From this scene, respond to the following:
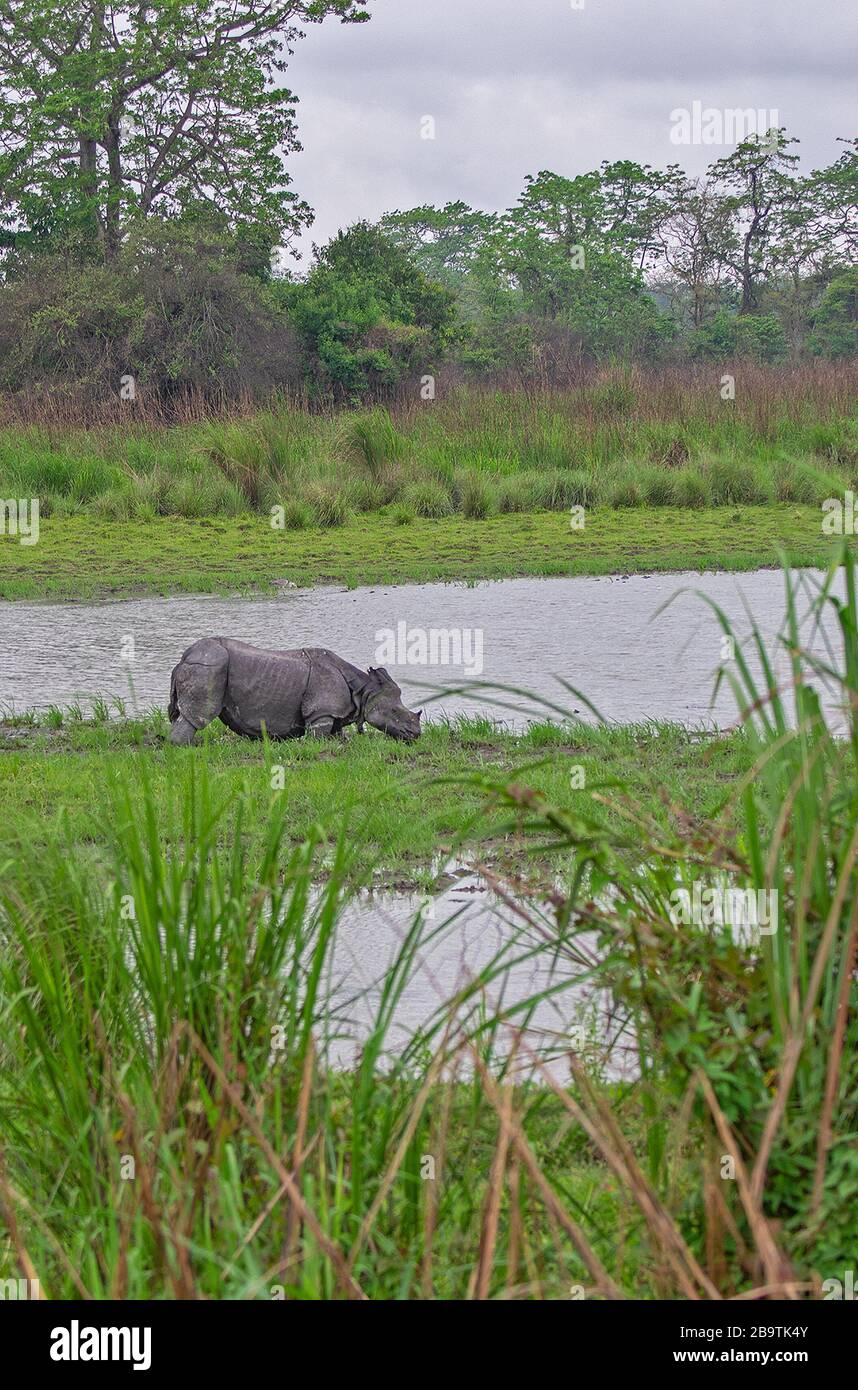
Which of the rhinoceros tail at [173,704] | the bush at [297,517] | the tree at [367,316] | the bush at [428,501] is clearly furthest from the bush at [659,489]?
the rhinoceros tail at [173,704]

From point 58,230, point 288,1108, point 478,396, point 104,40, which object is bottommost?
point 288,1108

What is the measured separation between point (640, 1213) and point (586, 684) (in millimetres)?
6158

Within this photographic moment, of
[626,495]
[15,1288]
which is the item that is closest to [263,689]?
[15,1288]

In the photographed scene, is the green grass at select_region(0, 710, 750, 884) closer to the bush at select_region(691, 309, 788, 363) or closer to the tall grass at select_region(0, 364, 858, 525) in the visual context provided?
the tall grass at select_region(0, 364, 858, 525)

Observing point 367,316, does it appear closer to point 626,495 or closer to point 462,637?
point 626,495

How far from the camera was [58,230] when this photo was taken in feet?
91.9

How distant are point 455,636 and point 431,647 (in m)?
0.27

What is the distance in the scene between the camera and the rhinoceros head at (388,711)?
7.29m

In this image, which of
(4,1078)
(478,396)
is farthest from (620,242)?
(4,1078)

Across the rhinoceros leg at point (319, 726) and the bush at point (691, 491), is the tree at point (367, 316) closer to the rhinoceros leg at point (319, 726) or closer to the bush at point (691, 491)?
the bush at point (691, 491)
